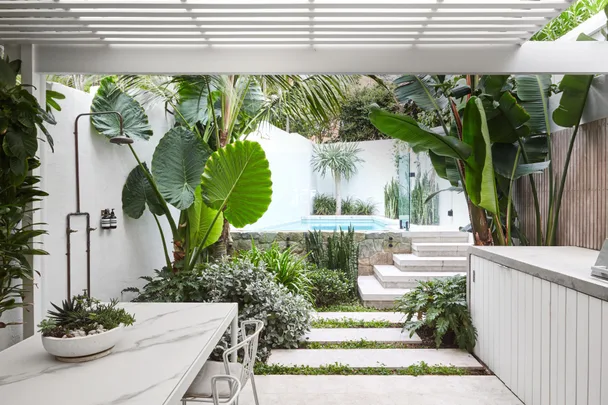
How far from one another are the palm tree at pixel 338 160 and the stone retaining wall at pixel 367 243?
19.3 ft

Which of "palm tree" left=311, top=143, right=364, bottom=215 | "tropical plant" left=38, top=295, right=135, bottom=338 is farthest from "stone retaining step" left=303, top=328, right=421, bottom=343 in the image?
"palm tree" left=311, top=143, right=364, bottom=215

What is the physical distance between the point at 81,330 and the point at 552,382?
2.71 meters

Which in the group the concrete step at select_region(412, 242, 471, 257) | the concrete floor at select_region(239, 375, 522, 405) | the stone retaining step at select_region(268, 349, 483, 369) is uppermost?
the concrete step at select_region(412, 242, 471, 257)

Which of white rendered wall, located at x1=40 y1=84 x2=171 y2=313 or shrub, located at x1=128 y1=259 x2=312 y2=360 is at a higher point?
white rendered wall, located at x1=40 y1=84 x2=171 y2=313

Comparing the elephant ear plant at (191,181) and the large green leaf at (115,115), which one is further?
the elephant ear plant at (191,181)

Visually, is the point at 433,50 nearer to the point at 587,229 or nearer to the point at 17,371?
the point at 587,229

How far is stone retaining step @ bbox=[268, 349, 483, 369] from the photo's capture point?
13.3 feet

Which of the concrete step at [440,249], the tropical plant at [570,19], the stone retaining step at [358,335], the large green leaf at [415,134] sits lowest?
the stone retaining step at [358,335]

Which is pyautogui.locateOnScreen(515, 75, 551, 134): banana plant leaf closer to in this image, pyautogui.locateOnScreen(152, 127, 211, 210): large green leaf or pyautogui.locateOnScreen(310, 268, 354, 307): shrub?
pyautogui.locateOnScreen(310, 268, 354, 307): shrub

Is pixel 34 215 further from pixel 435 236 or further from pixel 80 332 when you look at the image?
pixel 435 236

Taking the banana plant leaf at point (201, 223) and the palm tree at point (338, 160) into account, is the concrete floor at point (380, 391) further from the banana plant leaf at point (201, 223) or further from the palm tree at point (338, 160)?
the palm tree at point (338, 160)

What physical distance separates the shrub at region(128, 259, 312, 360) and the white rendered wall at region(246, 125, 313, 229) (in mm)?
5072

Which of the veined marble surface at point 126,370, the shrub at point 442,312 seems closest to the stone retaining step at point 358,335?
Answer: the shrub at point 442,312

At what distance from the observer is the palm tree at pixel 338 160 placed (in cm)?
1294
